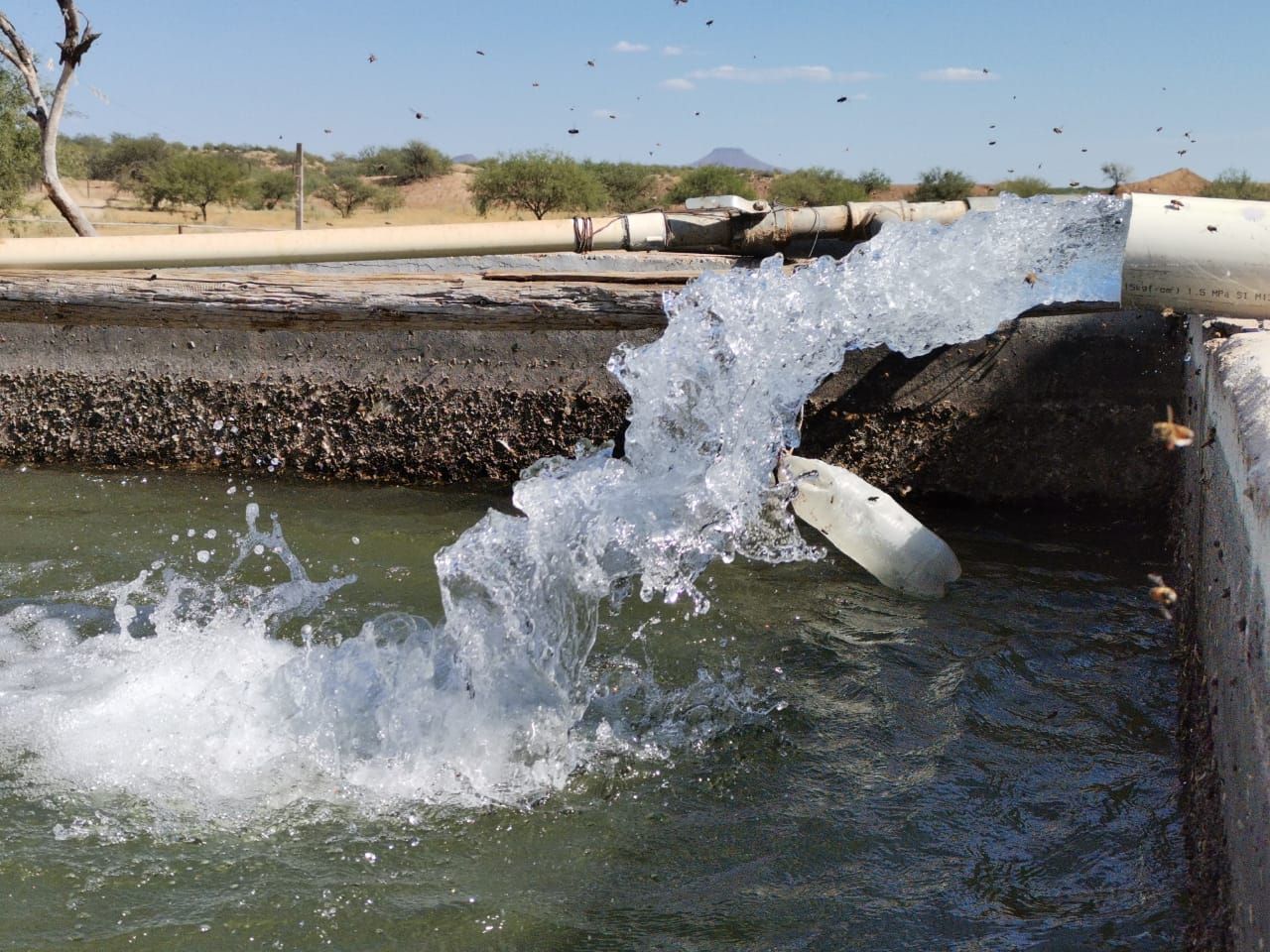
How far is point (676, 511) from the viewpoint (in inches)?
176

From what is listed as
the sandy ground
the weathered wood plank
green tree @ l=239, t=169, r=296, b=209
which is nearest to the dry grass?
the sandy ground

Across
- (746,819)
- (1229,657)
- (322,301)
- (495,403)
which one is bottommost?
(746,819)

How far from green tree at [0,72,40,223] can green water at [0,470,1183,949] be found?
16705 millimetres

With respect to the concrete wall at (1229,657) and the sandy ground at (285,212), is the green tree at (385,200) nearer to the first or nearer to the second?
the sandy ground at (285,212)

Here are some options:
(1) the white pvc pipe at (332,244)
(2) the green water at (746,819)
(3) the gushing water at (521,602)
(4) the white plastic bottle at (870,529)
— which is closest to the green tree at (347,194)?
(1) the white pvc pipe at (332,244)

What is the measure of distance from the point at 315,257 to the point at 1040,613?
3987 millimetres

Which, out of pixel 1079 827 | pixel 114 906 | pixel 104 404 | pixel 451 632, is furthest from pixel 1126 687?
pixel 104 404

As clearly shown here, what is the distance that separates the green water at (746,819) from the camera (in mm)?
2900

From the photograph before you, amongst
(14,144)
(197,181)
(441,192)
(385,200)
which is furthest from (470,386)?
(441,192)

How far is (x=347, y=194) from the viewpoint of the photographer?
44438mm

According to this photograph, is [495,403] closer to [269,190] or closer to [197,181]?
[197,181]

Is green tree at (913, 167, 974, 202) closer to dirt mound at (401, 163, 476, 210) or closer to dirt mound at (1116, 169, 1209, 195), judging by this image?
dirt mound at (1116, 169, 1209, 195)

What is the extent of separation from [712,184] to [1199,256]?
950 inches

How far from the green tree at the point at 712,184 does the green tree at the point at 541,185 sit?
2.34 meters
